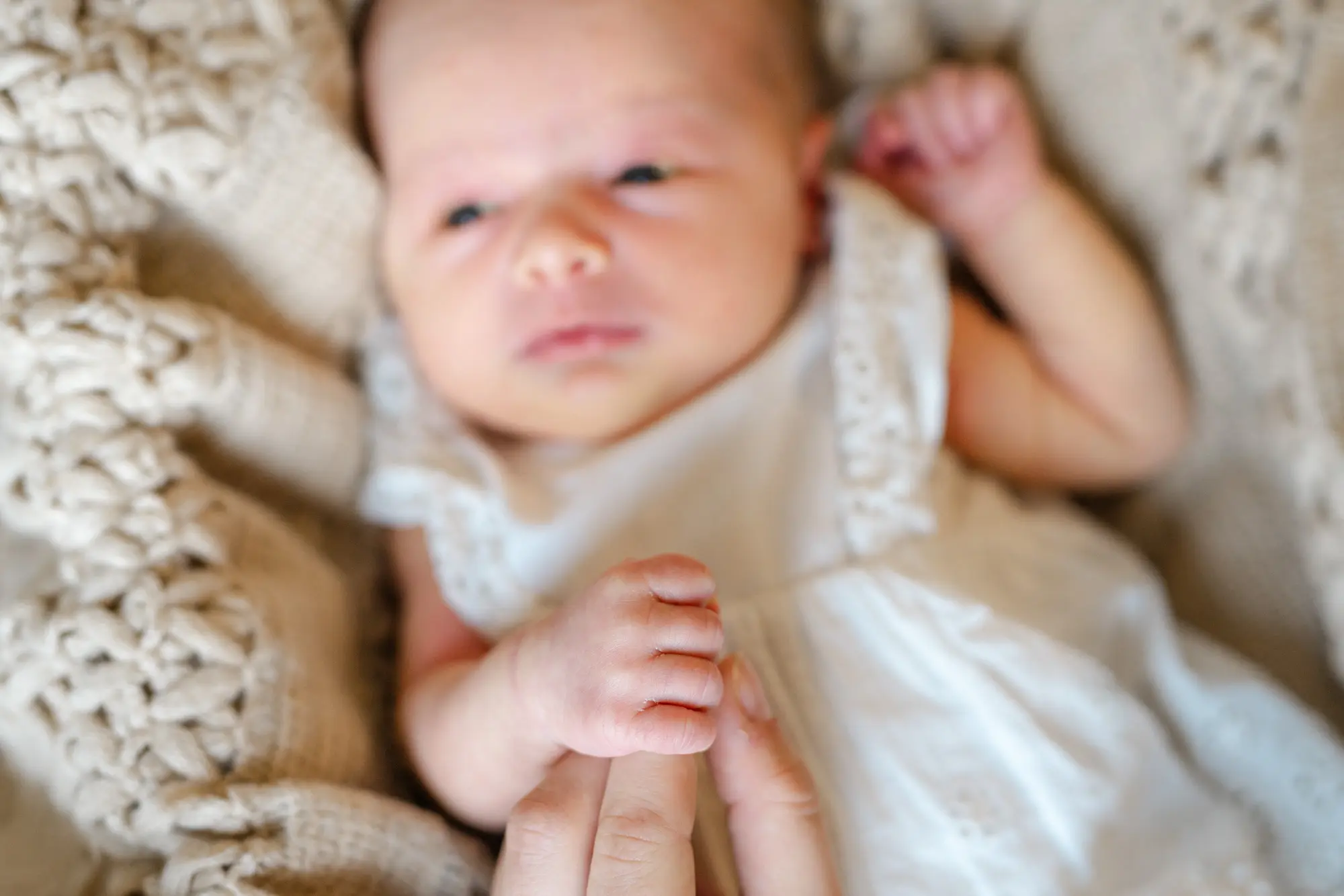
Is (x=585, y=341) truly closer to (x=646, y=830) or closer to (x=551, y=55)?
(x=551, y=55)

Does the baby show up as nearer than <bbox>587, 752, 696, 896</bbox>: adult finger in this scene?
No

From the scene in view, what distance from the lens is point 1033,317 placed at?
1048 mm

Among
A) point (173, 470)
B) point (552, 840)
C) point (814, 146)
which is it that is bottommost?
point (552, 840)

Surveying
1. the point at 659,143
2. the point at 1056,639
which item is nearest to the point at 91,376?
the point at 659,143

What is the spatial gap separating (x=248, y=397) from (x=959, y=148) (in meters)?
0.68

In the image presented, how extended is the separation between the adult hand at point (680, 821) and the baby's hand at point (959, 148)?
0.53 metres

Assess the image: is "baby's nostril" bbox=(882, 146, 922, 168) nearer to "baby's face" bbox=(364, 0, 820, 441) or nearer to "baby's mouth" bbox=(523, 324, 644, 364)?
"baby's face" bbox=(364, 0, 820, 441)

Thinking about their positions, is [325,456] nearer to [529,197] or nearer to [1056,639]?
[529,197]

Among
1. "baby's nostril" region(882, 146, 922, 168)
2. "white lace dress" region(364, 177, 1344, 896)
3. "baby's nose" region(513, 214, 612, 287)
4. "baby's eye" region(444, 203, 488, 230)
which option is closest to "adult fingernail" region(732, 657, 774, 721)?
"white lace dress" region(364, 177, 1344, 896)

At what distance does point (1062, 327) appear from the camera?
3.36 feet

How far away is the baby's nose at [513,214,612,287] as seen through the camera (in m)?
0.90

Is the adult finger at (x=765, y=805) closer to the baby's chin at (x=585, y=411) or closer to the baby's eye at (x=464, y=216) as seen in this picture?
the baby's chin at (x=585, y=411)

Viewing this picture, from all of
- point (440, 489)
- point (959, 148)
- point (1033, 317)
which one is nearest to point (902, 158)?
point (959, 148)

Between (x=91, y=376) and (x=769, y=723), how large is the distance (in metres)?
0.54
